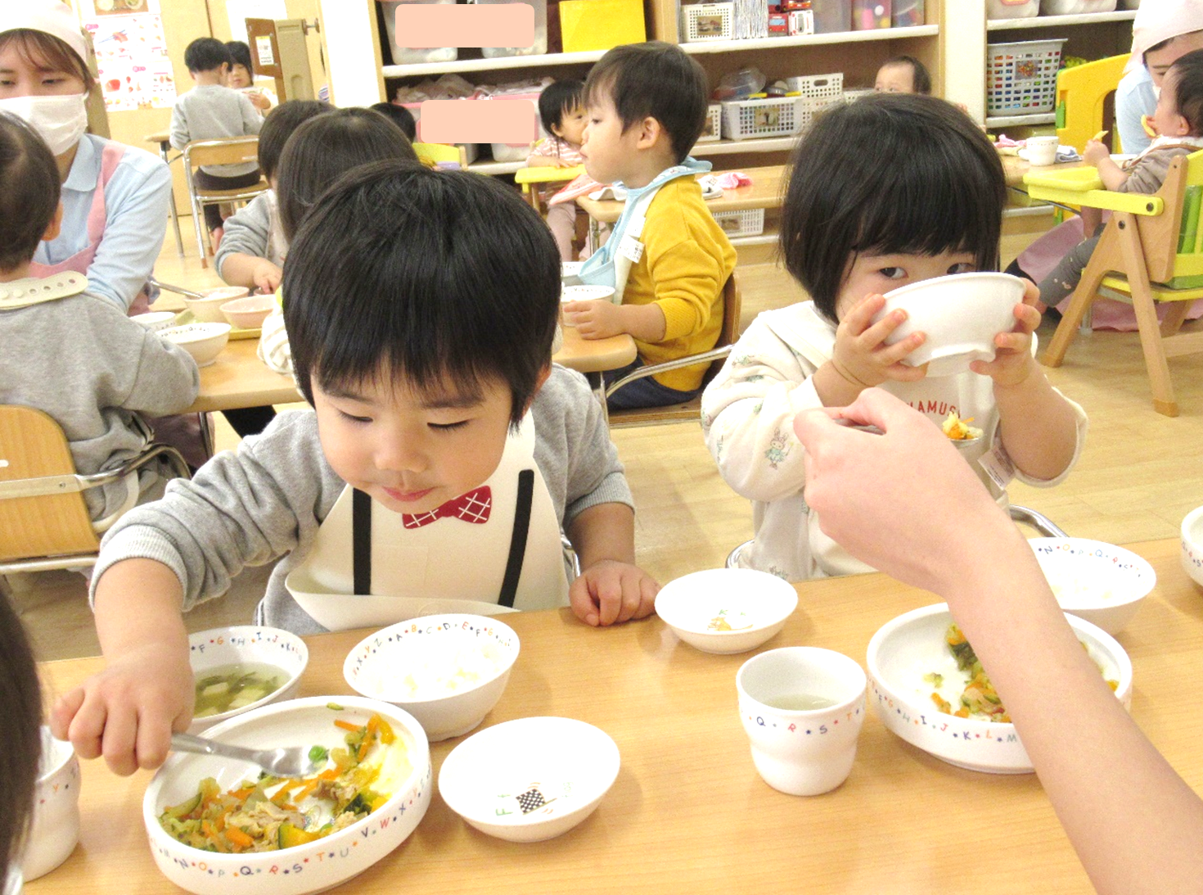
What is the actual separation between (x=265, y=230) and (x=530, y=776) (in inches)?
114

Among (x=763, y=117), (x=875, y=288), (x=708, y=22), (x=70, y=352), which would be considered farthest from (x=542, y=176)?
(x=875, y=288)

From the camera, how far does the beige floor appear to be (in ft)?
9.11

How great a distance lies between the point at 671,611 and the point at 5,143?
1589mm

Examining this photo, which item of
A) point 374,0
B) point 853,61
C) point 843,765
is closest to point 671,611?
point 843,765

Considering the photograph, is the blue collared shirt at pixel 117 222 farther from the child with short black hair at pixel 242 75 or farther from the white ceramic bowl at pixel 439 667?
the child with short black hair at pixel 242 75

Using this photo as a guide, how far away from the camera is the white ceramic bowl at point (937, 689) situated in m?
0.77

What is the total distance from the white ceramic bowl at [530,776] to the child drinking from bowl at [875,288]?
537mm

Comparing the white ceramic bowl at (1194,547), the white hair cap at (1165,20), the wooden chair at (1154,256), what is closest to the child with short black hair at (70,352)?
the white ceramic bowl at (1194,547)

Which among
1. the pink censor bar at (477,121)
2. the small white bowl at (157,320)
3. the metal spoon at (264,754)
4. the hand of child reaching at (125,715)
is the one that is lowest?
the metal spoon at (264,754)

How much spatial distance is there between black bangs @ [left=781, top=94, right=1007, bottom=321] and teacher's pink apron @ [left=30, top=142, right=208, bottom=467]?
6.16 ft

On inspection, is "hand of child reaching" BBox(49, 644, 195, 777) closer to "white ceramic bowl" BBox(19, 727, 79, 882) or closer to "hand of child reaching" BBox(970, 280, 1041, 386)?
"white ceramic bowl" BBox(19, 727, 79, 882)

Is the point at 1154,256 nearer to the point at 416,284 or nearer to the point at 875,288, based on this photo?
the point at 875,288

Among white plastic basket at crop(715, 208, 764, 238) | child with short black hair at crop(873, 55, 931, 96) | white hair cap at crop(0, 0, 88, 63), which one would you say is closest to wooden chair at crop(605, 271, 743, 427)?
white hair cap at crop(0, 0, 88, 63)

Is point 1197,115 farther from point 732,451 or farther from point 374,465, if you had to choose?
point 374,465
